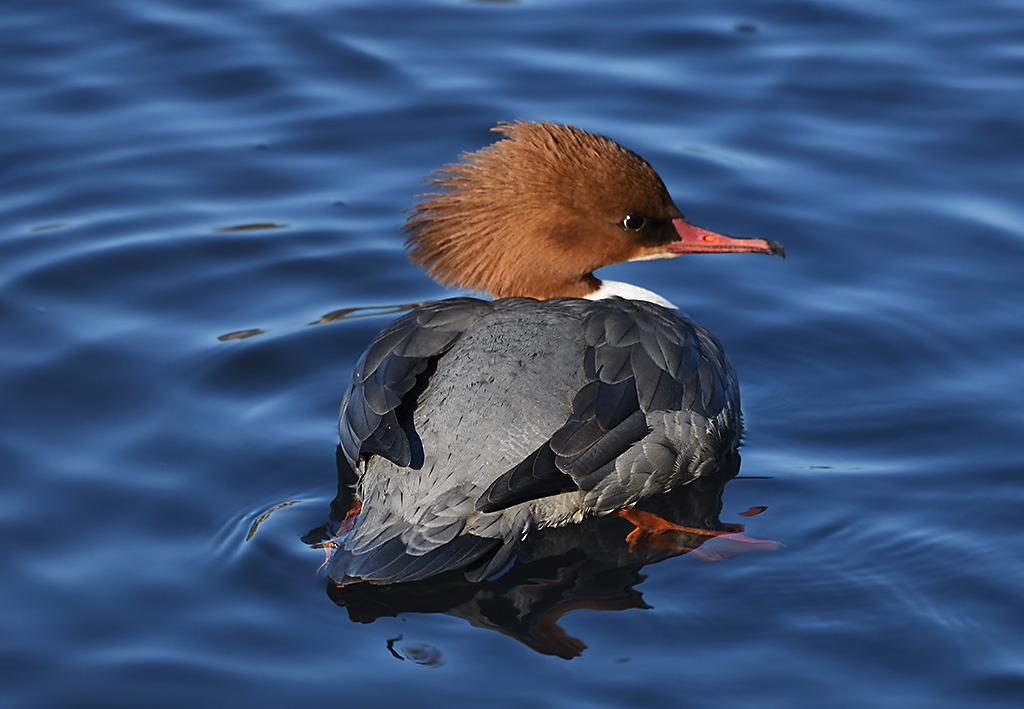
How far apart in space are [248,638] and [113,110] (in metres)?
5.26

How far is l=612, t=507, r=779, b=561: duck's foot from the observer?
5.28 m

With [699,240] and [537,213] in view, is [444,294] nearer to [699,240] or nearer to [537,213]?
[537,213]

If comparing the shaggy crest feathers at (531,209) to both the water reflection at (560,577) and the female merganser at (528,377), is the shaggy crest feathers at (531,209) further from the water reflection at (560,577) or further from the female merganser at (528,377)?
the water reflection at (560,577)

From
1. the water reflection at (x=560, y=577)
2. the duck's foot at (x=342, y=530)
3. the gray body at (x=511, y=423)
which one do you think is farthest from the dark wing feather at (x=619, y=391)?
the duck's foot at (x=342, y=530)

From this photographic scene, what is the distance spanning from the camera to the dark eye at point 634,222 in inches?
242

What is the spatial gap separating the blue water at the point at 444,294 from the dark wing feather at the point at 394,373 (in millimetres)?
477

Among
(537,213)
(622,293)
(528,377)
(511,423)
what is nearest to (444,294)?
(622,293)

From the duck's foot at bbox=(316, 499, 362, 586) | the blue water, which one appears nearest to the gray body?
the duck's foot at bbox=(316, 499, 362, 586)

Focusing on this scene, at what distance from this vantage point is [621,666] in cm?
457

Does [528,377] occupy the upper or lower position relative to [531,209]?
lower

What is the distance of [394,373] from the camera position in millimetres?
5355

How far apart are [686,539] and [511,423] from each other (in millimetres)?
916

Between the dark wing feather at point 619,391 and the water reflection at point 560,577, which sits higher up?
the dark wing feather at point 619,391

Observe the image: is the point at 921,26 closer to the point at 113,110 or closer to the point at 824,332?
the point at 824,332
